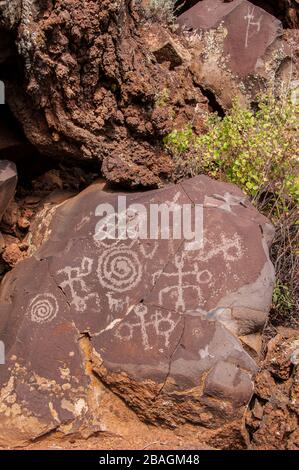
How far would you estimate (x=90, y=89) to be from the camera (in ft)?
15.2

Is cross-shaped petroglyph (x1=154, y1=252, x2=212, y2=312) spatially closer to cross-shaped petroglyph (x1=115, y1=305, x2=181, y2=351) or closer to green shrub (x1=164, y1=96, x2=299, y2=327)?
cross-shaped petroglyph (x1=115, y1=305, x2=181, y2=351)

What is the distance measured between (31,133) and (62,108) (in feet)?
1.12

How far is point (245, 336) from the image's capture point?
3881 mm

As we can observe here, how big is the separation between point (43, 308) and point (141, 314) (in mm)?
636

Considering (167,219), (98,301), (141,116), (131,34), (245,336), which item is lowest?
(245,336)

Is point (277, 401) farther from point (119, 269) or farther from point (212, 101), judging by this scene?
point (212, 101)

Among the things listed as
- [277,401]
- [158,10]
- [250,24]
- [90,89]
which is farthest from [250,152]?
[158,10]

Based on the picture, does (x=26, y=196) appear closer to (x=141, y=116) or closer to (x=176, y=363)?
(x=141, y=116)

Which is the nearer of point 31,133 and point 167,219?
point 167,219

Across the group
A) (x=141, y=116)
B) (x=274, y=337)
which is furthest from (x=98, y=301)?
(x=141, y=116)

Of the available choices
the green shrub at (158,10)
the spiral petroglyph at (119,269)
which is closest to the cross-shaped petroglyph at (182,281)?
the spiral petroglyph at (119,269)

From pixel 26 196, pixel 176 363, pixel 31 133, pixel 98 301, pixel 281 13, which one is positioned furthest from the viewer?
pixel 281 13

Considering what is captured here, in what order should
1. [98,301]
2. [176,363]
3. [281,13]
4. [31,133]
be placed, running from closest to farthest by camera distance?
[176,363]
[98,301]
[31,133]
[281,13]

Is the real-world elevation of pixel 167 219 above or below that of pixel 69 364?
above
